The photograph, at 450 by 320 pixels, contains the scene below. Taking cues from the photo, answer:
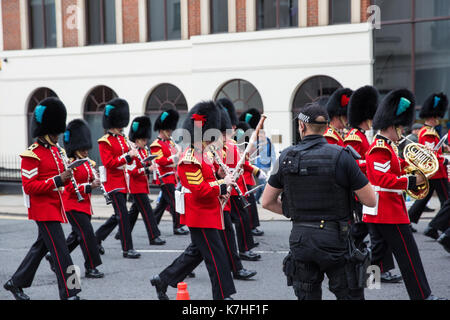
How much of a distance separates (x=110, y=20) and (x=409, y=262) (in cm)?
1675

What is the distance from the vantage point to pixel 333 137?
908 centimetres

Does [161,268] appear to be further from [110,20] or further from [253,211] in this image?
[110,20]

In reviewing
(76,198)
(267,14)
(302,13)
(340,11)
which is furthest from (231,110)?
(267,14)

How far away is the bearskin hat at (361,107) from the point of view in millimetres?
8641

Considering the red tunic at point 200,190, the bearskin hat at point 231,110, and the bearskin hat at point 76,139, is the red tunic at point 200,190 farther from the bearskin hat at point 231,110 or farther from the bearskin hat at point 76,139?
the bearskin hat at point 231,110

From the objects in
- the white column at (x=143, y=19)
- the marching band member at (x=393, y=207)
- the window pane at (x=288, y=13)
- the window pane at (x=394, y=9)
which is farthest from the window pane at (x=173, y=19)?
the marching band member at (x=393, y=207)

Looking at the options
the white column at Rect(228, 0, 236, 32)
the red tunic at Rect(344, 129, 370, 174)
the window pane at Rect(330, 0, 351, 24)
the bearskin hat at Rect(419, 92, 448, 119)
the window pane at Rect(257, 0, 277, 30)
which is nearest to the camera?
the red tunic at Rect(344, 129, 370, 174)

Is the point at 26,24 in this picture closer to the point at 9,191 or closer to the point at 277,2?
the point at 9,191

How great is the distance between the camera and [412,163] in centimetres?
700

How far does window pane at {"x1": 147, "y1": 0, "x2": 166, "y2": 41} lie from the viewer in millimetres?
20281

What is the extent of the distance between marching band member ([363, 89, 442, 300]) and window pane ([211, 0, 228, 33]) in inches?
516

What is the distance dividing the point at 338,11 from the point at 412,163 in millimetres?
11666

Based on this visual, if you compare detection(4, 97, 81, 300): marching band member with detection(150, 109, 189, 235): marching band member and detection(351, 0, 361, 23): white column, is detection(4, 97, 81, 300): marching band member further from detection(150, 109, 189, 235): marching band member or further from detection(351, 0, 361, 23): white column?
detection(351, 0, 361, 23): white column

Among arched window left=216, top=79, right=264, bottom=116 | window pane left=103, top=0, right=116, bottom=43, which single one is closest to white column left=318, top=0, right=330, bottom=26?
arched window left=216, top=79, right=264, bottom=116
